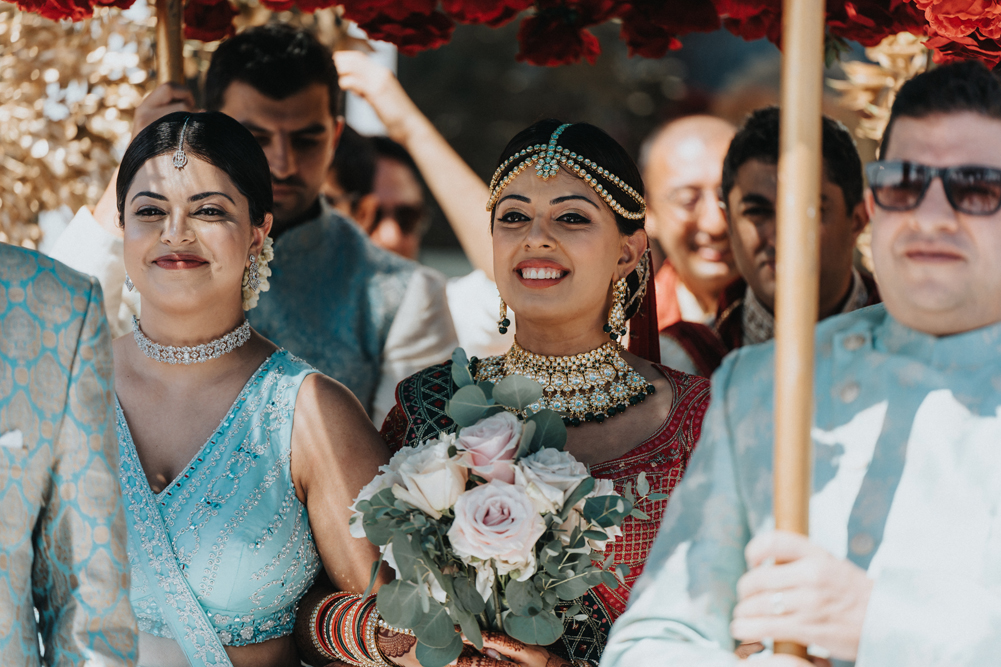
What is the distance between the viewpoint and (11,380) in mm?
1666

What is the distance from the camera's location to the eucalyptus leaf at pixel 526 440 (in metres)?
1.98

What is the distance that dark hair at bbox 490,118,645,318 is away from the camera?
2.41 m

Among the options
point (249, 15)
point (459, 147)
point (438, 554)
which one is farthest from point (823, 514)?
point (459, 147)

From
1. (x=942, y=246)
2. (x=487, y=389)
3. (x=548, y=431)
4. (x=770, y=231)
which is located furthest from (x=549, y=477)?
(x=770, y=231)

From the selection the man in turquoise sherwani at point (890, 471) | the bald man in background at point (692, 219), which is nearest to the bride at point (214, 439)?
the man in turquoise sherwani at point (890, 471)

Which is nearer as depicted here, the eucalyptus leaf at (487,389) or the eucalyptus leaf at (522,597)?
the eucalyptus leaf at (522,597)

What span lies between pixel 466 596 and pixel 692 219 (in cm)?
238

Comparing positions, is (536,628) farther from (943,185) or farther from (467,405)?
(943,185)

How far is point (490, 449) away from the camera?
75.3 inches

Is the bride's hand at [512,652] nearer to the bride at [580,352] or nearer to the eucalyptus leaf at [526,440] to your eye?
the bride at [580,352]

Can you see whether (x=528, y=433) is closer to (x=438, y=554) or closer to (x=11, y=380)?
(x=438, y=554)

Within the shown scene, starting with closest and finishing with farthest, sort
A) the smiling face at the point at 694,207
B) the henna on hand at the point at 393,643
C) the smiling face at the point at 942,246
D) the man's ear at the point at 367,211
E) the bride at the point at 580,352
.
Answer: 1. the smiling face at the point at 942,246
2. the henna on hand at the point at 393,643
3. the bride at the point at 580,352
4. the smiling face at the point at 694,207
5. the man's ear at the point at 367,211

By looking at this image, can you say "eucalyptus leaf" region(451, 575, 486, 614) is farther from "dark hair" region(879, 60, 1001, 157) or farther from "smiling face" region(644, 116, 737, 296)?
"smiling face" region(644, 116, 737, 296)

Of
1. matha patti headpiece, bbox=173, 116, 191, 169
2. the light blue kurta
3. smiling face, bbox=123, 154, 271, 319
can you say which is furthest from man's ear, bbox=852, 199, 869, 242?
matha patti headpiece, bbox=173, 116, 191, 169
